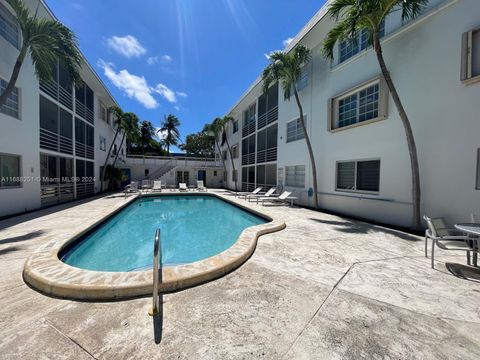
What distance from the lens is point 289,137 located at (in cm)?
1337

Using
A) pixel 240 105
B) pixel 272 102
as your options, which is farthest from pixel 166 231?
pixel 240 105

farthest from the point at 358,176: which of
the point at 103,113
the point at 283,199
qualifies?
the point at 103,113

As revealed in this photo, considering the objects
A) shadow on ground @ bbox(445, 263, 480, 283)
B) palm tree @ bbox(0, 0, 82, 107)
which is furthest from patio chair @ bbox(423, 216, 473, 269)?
palm tree @ bbox(0, 0, 82, 107)

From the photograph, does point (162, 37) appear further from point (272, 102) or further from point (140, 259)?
point (140, 259)

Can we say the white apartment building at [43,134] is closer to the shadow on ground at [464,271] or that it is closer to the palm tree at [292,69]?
the palm tree at [292,69]

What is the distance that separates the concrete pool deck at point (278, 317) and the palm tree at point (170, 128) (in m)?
39.9

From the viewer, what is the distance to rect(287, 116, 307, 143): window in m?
→ 12.3

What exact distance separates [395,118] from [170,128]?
4034cm

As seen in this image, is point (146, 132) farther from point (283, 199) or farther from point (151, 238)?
point (151, 238)

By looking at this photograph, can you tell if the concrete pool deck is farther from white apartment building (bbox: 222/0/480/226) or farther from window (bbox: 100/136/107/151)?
window (bbox: 100/136/107/151)

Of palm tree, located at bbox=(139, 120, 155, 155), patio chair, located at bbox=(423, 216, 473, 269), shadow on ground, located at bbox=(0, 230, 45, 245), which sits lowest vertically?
shadow on ground, located at bbox=(0, 230, 45, 245)

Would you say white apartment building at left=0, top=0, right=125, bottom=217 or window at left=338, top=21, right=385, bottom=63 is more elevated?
window at left=338, top=21, right=385, bottom=63

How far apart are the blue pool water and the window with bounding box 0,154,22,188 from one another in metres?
4.13

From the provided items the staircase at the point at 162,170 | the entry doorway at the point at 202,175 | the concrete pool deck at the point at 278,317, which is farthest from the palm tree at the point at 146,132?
the concrete pool deck at the point at 278,317
